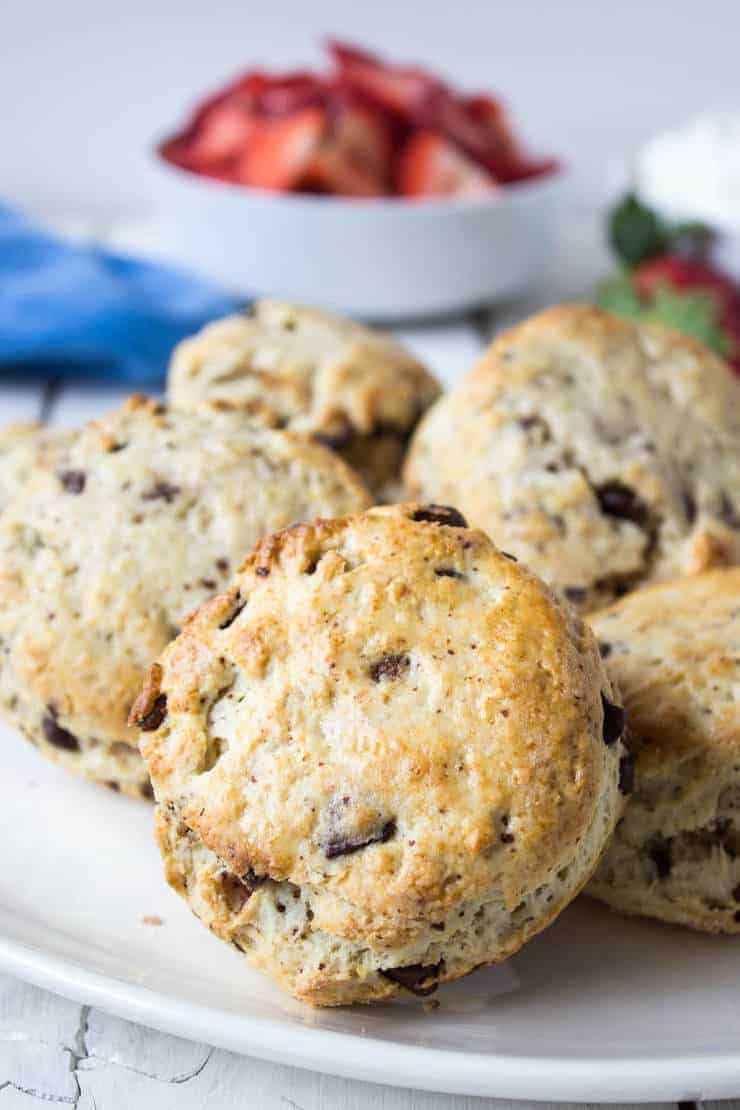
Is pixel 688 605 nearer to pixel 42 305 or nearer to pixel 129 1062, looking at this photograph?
pixel 129 1062

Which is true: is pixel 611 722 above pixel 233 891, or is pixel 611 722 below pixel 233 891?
above

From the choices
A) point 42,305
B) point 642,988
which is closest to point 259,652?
point 642,988

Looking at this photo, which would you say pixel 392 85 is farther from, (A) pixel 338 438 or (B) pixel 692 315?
(A) pixel 338 438

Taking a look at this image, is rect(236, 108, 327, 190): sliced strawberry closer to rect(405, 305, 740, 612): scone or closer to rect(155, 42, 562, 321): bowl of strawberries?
rect(155, 42, 562, 321): bowl of strawberries

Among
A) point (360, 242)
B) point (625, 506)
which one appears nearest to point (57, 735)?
point (625, 506)

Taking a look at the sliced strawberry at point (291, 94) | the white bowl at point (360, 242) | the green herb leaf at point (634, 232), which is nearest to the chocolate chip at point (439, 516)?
the white bowl at point (360, 242)

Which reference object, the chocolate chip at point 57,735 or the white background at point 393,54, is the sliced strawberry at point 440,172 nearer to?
the white background at point 393,54
